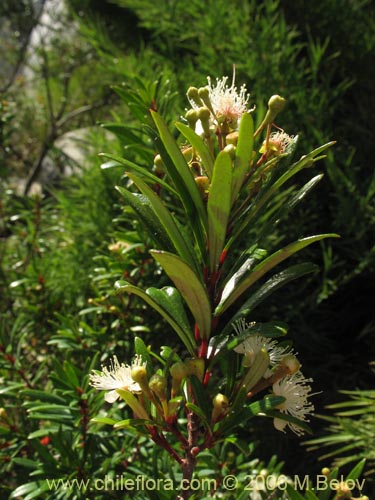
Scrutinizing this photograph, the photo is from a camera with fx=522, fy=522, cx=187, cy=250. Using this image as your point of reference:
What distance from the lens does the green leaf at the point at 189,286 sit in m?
0.42

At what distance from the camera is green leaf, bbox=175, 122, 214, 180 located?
0.46 meters

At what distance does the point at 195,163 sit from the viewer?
0.53 m

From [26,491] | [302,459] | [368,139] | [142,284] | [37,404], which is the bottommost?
[302,459]

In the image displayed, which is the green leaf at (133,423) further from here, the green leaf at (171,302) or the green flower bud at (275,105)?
the green flower bud at (275,105)

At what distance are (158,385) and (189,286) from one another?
92mm

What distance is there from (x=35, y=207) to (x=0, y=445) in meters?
0.64

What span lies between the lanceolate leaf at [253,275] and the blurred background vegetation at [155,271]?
1.00 feet

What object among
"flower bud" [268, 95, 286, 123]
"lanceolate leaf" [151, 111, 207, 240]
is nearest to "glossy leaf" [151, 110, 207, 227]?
"lanceolate leaf" [151, 111, 207, 240]

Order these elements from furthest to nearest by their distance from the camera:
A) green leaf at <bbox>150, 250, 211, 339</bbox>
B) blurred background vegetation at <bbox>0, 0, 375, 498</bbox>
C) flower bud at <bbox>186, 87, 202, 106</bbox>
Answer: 1. blurred background vegetation at <bbox>0, 0, 375, 498</bbox>
2. flower bud at <bbox>186, 87, 202, 106</bbox>
3. green leaf at <bbox>150, 250, 211, 339</bbox>

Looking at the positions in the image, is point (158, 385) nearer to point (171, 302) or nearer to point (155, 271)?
point (171, 302)

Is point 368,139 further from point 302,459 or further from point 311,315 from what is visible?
point 302,459

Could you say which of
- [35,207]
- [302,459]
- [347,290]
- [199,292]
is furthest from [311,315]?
[199,292]

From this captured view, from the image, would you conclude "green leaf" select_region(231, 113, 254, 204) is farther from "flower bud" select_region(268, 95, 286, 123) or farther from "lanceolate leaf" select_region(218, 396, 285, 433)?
"lanceolate leaf" select_region(218, 396, 285, 433)

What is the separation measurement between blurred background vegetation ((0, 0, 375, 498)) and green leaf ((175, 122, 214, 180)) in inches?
10.5
